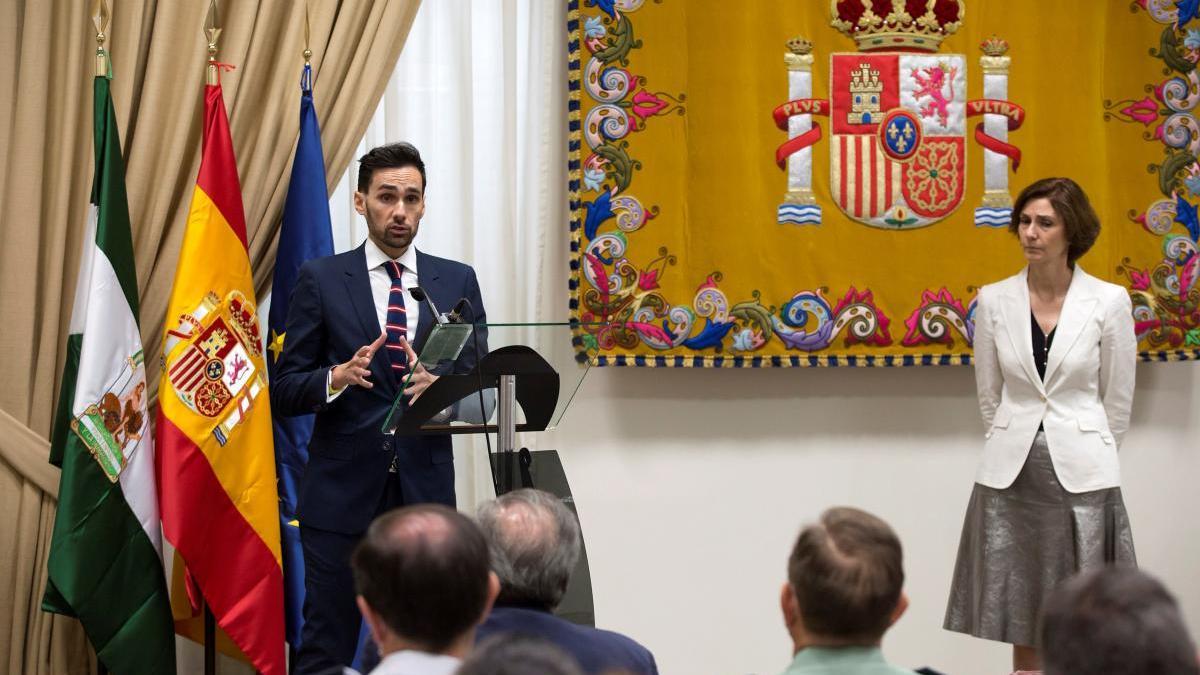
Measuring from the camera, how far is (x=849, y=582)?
5.46ft

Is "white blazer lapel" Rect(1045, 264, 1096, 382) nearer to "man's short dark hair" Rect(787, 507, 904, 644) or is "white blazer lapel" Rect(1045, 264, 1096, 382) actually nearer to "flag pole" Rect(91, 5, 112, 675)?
"man's short dark hair" Rect(787, 507, 904, 644)

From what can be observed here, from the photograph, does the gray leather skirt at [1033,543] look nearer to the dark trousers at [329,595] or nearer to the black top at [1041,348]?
the black top at [1041,348]

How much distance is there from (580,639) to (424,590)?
304mm

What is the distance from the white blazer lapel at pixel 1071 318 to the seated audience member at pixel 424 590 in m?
2.42

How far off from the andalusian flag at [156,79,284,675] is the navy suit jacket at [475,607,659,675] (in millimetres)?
1896

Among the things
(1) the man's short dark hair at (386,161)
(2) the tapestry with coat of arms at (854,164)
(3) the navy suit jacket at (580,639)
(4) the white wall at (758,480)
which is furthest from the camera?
(4) the white wall at (758,480)

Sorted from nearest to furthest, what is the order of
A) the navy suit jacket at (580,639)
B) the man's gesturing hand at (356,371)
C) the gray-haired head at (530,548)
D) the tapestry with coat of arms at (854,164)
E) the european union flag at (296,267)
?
the navy suit jacket at (580,639) → the gray-haired head at (530,548) → the man's gesturing hand at (356,371) → the european union flag at (296,267) → the tapestry with coat of arms at (854,164)

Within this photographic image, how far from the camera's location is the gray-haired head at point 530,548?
6.44 feet

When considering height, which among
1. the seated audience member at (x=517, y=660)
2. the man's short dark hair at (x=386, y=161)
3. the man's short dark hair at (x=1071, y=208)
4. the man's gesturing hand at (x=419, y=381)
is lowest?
the seated audience member at (x=517, y=660)

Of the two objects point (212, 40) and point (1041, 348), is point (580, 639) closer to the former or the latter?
point (1041, 348)

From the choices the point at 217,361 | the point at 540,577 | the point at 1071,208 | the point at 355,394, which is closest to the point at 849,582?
the point at 540,577

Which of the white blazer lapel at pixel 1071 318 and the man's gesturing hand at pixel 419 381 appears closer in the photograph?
the man's gesturing hand at pixel 419 381

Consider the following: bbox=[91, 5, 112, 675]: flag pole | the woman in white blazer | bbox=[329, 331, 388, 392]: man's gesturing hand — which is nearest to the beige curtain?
bbox=[91, 5, 112, 675]: flag pole

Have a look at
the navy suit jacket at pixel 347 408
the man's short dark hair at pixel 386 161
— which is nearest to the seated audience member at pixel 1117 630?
the navy suit jacket at pixel 347 408
